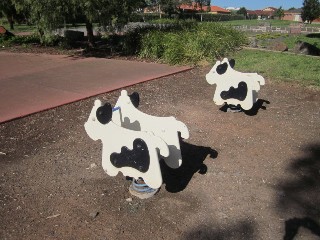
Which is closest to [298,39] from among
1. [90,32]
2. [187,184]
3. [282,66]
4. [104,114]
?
[282,66]

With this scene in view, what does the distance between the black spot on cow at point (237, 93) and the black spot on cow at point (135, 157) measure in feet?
10.7

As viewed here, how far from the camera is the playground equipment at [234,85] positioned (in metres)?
6.07

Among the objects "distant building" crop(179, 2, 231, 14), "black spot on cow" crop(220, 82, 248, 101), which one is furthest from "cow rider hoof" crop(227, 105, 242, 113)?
"distant building" crop(179, 2, 231, 14)

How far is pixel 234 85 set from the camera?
616 centimetres

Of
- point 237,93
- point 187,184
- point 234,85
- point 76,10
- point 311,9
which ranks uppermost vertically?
point 76,10

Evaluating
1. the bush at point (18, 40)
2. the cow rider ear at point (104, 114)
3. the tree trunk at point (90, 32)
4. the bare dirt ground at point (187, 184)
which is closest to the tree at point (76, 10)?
the tree trunk at point (90, 32)

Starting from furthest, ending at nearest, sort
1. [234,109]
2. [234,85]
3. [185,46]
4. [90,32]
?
[90,32]
[185,46]
[234,109]
[234,85]

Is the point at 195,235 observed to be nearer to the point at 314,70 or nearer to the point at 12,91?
the point at 12,91

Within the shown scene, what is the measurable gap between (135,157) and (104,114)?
587mm

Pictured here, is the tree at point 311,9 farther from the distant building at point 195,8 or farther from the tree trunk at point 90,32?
the tree trunk at point 90,32

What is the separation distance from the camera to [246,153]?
500 cm

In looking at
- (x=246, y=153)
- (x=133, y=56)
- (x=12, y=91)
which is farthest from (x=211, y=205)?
(x=133, y=56)

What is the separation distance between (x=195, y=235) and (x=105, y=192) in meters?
1.32

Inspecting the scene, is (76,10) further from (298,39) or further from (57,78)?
(298,39)
